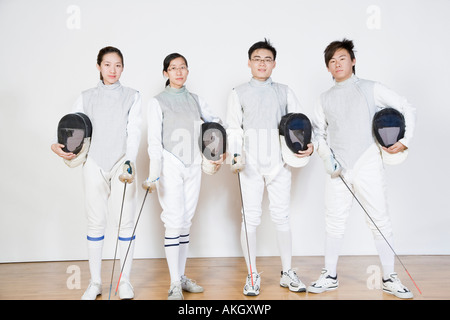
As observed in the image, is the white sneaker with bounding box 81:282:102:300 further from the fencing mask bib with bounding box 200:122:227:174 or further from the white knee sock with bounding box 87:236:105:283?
the fencing mask bib with bounding box 200:122:227:174

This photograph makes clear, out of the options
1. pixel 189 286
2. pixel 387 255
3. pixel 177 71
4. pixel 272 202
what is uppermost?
pixel 177 71

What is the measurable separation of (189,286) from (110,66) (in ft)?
4.15

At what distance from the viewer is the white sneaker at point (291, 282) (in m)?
2.38

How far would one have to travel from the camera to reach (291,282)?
7.89 feet

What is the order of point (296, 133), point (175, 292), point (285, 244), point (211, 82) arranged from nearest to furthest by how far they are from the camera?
point (175, 292) < point (296, 133) < point (285, 244) < point (211, 82)

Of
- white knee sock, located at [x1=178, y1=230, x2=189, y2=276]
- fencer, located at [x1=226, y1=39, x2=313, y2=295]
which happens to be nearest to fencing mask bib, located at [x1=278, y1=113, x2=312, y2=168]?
fencer, located at [x1=226, y1=39, x2=313, y2=295]

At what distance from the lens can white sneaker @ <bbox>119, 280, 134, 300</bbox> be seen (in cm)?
229

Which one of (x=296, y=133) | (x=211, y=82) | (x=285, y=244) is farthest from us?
(x=211, y=82)

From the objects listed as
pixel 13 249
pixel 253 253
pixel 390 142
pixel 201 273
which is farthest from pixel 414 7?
pixel 13 249

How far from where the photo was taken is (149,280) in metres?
2.68

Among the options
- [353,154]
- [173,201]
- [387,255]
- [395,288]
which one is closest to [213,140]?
[173,201]

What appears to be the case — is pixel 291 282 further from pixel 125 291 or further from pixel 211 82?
pixel 211 82
